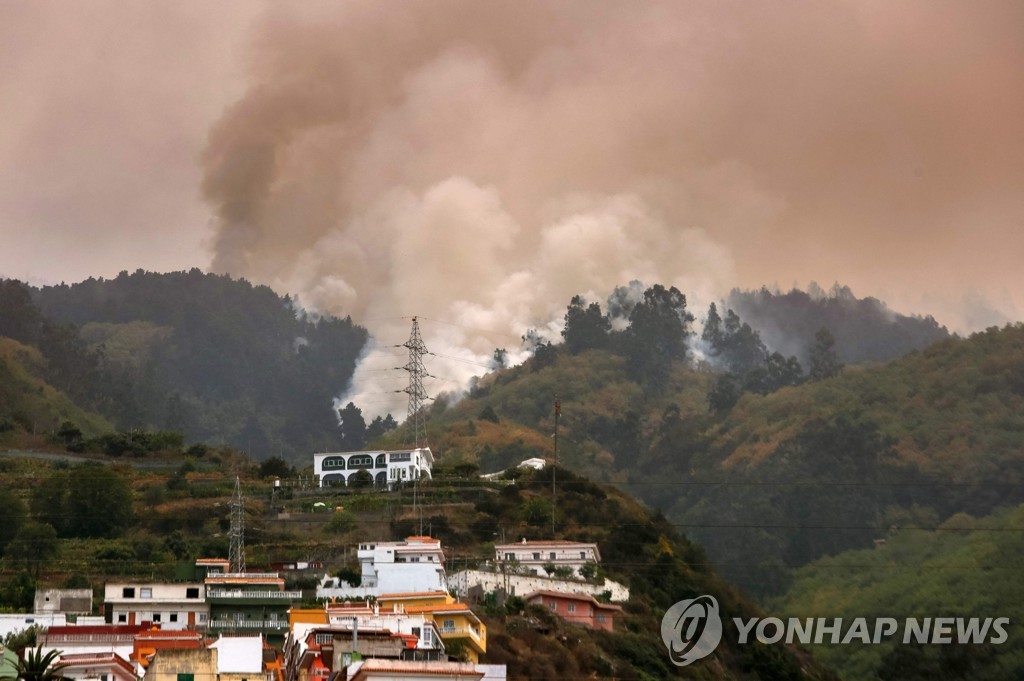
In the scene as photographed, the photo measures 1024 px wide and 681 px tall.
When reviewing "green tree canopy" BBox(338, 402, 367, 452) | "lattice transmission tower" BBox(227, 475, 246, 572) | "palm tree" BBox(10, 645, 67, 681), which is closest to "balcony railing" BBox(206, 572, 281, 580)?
"lattice transmission tower" BBox(227, 475, 246, 572)

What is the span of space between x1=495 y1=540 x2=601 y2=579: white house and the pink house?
21.5ft

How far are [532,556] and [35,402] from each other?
57497mm

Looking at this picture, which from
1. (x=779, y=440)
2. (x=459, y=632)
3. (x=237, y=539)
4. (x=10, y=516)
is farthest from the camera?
(x=779, y=440)

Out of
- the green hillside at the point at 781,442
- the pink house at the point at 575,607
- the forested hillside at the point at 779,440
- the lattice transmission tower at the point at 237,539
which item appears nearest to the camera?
the pink house at the point at 575,607

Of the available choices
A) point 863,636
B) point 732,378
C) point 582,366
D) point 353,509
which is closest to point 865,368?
point 732,378

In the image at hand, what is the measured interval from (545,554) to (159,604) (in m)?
21.9

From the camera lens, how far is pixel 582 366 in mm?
171375

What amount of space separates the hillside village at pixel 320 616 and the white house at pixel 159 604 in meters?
0.05

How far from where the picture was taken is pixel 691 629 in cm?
8856

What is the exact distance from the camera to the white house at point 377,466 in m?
108

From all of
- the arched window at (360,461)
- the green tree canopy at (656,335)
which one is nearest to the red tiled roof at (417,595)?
the arched window at (360,461)

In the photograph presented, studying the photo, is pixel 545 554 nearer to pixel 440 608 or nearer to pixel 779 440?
pixel 440 608

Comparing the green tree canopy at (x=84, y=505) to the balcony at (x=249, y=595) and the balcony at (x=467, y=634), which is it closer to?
the balcony at (x=249, y=595)

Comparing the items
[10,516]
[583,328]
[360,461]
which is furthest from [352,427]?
[10,516]
